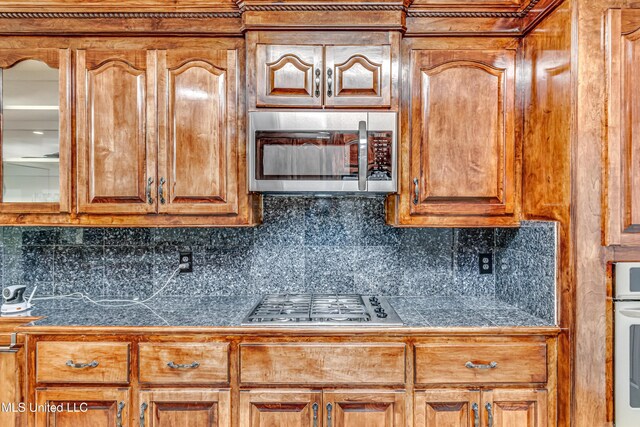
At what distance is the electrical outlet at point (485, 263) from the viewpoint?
2.29 m

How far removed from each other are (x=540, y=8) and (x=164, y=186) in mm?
1838

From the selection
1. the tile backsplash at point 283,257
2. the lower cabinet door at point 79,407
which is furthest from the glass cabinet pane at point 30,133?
the lower cabinet door at point 79,407

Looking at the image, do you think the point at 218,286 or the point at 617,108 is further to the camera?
the point at 218,286

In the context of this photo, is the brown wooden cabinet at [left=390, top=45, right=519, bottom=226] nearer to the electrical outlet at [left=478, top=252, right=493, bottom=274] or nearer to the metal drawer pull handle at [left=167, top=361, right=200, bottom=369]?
the electrical outlet at [left=478, top=252, right=493, bottom=274]

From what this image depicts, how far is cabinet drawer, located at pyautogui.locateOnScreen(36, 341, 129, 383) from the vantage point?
5.55 feet

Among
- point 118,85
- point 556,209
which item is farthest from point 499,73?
point 118,85

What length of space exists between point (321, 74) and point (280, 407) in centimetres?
146

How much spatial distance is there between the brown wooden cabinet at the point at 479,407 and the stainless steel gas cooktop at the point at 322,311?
0.34 meters

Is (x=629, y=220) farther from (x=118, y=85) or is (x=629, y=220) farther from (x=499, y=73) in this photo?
(x=118, y=85)

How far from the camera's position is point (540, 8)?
176cm

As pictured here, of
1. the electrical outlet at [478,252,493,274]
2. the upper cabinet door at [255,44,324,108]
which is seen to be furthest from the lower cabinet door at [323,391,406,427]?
the upper cabinet door at [255,44,324,108]

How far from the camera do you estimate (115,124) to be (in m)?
1.93

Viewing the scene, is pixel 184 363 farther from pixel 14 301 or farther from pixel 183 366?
pixel 14 301

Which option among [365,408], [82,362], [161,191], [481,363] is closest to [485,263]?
[481,363]
